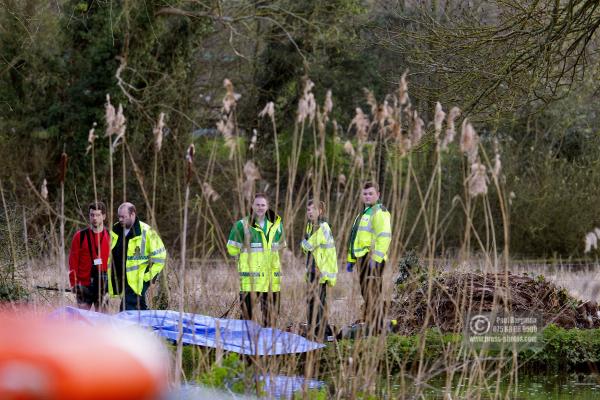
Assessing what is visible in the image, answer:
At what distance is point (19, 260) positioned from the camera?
420 inches

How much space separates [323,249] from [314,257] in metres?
1.40

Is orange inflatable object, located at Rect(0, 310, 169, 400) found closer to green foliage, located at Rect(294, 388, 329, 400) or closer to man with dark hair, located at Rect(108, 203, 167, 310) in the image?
green foliage, located at Rect(294, 388, 329, 400)

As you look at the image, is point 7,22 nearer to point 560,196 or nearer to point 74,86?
point 74,86

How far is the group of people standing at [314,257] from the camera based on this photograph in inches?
185

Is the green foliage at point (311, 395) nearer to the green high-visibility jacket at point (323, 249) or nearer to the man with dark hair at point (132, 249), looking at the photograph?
the green high-visibility jacket at point (323, 249)

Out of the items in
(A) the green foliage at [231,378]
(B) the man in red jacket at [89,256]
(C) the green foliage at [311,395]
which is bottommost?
(C) the green foliage at [311,395]

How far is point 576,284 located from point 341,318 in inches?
268

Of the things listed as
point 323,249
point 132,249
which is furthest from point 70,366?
point 132,249

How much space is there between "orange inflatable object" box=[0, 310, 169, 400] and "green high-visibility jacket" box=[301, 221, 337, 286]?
399 centimetres

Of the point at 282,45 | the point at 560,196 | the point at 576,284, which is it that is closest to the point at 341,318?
the point at 576,284

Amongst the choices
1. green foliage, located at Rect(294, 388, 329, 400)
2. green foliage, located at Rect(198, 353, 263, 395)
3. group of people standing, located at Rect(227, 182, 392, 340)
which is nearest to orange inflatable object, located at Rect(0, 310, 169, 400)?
group of people standing, located at Rect(227, 182, 392, 340)

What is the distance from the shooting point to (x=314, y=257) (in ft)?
16.4

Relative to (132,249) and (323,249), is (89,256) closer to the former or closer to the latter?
(132,249)

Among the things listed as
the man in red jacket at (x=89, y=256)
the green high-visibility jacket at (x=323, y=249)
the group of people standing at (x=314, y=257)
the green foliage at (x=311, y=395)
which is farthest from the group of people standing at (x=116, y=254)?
the green foliage at (x=311, y=395)
